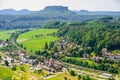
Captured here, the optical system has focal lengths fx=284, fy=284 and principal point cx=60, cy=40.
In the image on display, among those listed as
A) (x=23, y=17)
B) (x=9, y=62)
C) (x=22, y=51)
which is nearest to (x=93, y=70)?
(x=9, y=62)

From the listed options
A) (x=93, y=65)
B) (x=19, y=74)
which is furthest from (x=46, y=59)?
(x=19, y=74)

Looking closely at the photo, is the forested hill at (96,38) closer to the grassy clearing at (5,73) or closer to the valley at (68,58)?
the valley at (68,58)

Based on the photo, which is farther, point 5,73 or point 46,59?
point 46,59

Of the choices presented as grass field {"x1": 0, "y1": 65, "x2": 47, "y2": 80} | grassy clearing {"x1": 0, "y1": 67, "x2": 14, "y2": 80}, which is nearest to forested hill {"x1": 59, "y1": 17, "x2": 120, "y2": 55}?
grass field {"x1": 0, "y1": 65, "x2": 47, "y2": 80}

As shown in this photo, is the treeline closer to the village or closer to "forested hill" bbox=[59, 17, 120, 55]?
the village

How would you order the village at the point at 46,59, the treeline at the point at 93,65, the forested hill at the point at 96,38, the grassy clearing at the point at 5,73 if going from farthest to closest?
1. the forested hill at the point at 96,38
2. the village at the point at 46,59
3. the treeline at the point at 93,65
4. the grassy clearing at the point at 5,73

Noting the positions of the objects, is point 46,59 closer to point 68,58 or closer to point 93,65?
point 68,58

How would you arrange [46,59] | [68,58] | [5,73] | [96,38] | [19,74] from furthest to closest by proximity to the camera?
[96,38]
[46,59]
[68,58]
[5,73]
[19,74]

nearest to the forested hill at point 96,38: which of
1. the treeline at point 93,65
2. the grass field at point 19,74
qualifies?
the treeline at point 93,65

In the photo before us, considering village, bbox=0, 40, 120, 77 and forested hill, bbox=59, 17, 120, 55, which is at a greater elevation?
forested hill, bbox=59, 17, 120, 55
